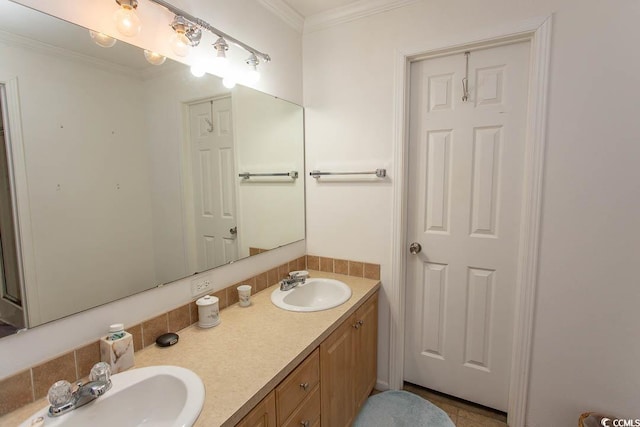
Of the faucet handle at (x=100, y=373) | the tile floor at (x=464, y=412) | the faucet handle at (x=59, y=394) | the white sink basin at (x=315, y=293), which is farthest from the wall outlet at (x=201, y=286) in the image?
the tile floor at (x=464, y=412)

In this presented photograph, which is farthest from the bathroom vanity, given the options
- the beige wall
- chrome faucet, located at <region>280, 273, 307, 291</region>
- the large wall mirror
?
the beige wall

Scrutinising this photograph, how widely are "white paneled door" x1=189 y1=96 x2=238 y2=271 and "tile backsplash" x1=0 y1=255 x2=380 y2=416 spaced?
0.69ft

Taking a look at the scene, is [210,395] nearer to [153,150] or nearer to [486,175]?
[153,150]

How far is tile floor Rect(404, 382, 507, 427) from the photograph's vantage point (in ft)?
5.90

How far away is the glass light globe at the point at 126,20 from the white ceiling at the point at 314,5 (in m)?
1.08

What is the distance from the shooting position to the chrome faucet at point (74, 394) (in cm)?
84

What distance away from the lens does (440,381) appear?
200 cm

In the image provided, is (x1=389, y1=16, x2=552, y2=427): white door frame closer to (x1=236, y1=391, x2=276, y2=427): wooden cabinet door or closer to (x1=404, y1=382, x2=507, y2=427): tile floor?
(x1=404, y1=382, x2=507, y2=427): tile floor

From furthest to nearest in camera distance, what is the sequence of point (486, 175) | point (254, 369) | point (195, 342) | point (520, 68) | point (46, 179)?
point (486, 175) < point (520, 68) < point (195, 342) < point (254, 369) < point (46, 179)

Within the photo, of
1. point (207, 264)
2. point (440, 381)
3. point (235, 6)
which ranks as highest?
point (235, 6)

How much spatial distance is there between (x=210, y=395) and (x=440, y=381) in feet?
5.34

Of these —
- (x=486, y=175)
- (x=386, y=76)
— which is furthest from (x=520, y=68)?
(x=386, y=76)

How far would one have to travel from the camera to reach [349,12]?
6.27 feet

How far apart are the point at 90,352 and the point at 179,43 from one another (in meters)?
1.21
